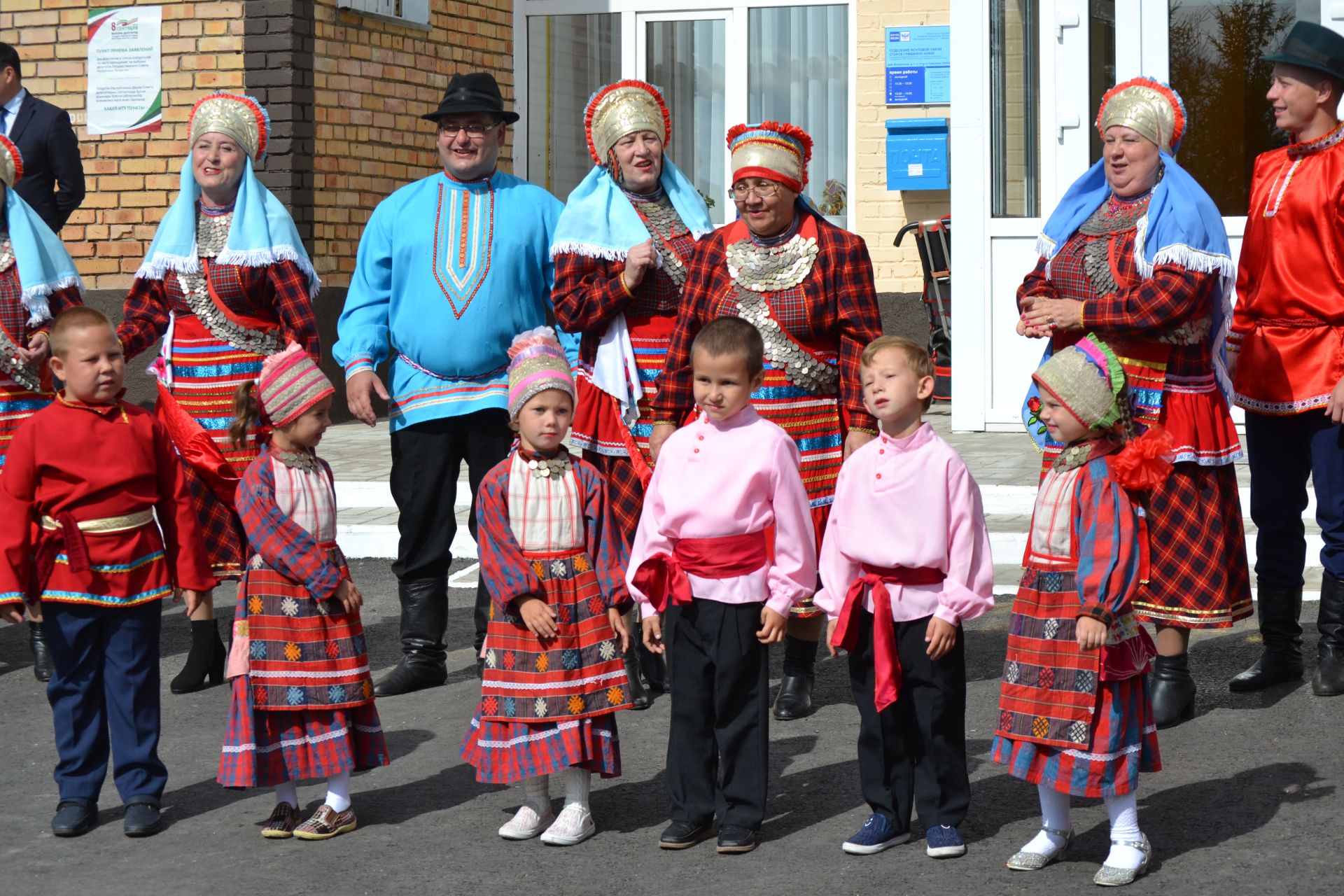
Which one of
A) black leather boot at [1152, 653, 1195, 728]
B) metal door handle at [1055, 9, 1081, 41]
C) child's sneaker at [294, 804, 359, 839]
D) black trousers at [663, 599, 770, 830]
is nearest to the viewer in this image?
black trousers at [663, 599, 770, 830]

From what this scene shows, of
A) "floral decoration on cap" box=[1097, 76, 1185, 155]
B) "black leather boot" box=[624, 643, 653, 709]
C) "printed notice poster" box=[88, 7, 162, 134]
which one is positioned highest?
"printed notice poster" box=[88, 7, 162, 134]

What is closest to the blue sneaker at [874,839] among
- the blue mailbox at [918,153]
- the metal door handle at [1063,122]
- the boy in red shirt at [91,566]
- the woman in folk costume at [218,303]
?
the boy in red shirt at [91,566]

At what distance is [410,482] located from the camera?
652 cm

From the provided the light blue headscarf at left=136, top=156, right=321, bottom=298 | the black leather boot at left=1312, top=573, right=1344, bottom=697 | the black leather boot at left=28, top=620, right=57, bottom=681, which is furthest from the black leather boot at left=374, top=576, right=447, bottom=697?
the black leather boot at left=1312, top=573, right=1344, bottom=697

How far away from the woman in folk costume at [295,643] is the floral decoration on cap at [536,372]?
523 millimetres

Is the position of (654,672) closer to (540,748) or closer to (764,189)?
(540,748)

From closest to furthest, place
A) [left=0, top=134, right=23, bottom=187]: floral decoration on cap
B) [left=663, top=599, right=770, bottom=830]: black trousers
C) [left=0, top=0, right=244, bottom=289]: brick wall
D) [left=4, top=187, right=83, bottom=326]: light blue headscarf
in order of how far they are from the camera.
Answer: [left=663, top=599, right=770, bottom=830]: black trousers < [left=4, top=187, right=83, bottom=326]: light blue headscarf < [left=0, top=134, right=23, bottom=187]: floral decoration on cap < [left=0, top=0, right=244, bottom=289]: brick wall

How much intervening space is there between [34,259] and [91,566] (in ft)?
7.49

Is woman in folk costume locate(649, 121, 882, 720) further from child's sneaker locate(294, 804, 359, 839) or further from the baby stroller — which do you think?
the baby stroller

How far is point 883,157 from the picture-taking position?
44.7 ft

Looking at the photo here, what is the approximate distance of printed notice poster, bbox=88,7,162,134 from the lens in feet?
39.6

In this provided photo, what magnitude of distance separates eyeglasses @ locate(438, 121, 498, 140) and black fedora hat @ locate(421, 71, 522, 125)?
0.15ft

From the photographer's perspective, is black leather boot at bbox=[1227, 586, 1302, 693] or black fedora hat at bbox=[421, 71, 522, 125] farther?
black fedora hat at bbox=[421, 71, 522, 125]

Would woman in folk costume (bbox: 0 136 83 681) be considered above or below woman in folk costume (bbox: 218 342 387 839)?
above
